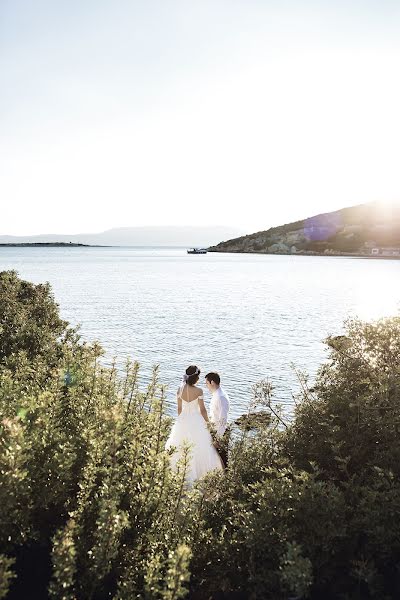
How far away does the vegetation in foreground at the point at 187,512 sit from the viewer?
14.3 ft

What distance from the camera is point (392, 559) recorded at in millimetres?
5293

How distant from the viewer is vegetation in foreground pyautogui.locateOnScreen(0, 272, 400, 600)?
4.37m

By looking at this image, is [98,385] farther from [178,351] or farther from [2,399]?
[178,351]

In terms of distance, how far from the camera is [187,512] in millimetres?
5426

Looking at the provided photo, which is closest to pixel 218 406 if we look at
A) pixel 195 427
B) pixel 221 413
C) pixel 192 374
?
pixel 221 413

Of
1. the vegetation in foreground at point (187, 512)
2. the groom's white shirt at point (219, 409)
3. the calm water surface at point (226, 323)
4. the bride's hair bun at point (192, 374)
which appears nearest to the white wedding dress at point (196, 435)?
the bride's hair bun at point (192, 374)

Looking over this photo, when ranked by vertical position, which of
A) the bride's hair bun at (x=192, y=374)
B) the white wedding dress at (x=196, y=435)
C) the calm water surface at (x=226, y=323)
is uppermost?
the bride's hair bun at (x=192, y=374)

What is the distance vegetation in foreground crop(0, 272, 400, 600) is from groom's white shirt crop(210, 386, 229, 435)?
15.3 feet

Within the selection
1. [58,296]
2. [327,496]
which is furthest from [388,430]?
[58,296]

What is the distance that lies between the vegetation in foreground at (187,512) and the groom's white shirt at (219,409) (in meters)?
4.66

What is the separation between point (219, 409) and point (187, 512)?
6.69 m

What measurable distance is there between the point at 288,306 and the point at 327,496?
60485 millimetres

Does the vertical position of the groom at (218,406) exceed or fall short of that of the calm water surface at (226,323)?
it exceeds it

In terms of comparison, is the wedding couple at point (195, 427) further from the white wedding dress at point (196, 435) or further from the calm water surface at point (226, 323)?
the calm water surface at point (226, 323)
